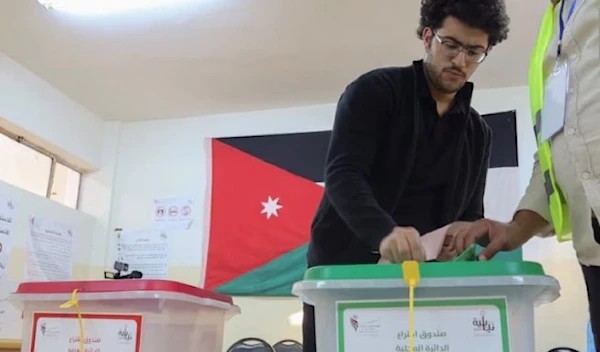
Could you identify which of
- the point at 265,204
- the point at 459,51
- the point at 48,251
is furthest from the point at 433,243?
the point at 48,251

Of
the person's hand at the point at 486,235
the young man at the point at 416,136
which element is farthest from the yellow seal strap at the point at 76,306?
the person's hand at the point at 486,235

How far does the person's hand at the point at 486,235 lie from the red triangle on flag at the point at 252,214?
2233 mm

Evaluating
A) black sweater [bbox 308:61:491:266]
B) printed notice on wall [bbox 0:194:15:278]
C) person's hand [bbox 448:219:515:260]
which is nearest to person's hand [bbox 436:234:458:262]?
person's hand [bbox 448:219:515:260]

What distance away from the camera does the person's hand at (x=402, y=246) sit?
37.4 inches

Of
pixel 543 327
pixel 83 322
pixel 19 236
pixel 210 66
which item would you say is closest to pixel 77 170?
pixel 19 236

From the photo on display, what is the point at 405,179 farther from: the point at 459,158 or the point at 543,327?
the point at 543,327

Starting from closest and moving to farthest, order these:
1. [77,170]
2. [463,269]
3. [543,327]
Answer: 1. [463,269]
2. [543,327]
3. [77,170]

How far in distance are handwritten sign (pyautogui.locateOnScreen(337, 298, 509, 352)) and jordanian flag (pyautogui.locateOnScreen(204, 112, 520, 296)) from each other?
240 centimetres

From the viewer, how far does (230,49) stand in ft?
9.96

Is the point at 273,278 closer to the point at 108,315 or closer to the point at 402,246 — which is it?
the point at 108,315

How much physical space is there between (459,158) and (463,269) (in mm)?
497

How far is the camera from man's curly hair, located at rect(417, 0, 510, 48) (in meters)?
1.28

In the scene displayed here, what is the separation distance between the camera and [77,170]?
12.5 feet

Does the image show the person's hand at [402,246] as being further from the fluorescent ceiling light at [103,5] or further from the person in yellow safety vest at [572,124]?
the fluorescent ceiling light at [103,5]
